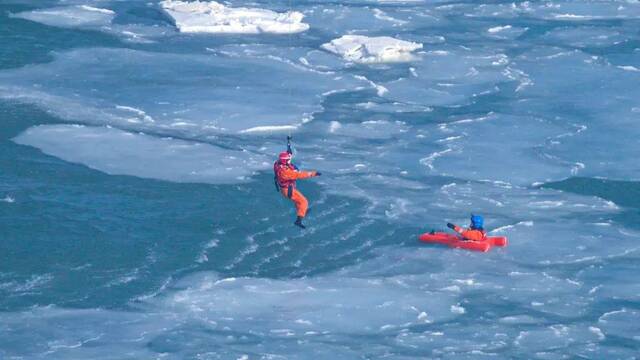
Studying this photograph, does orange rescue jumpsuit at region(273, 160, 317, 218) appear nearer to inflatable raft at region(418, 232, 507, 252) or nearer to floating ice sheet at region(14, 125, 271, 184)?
inflatable raft at region(418, 232, 507, 252)

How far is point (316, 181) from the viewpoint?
15.8 metres

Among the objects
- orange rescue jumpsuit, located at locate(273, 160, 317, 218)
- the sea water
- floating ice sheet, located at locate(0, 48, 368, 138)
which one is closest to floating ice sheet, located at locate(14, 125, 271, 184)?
the sea water

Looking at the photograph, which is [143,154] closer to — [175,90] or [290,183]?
[290,183]

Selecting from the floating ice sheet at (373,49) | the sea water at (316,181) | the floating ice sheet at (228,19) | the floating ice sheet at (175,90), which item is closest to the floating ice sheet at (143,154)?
the sea water at (316,181)

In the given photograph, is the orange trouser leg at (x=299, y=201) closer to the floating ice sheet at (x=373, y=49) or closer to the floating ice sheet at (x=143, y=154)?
the floating ice sheet at (x=143, y=154)

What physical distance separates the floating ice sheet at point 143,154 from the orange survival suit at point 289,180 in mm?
1496

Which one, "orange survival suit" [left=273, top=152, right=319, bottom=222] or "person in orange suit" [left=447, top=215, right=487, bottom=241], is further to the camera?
"orange survival suit" [left=273, top=152, right=319, bottom=222]

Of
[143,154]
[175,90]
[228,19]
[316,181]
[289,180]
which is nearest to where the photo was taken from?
[289,180]

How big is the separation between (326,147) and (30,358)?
7184 millimetres

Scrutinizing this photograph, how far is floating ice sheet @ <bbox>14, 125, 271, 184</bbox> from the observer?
15.8 m

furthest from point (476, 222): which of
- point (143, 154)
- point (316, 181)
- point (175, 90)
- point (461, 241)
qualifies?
point (175, 90)

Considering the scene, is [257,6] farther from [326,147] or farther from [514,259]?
[514,259]

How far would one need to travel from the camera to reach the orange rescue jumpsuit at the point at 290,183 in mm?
14086

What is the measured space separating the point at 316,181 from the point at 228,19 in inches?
337
